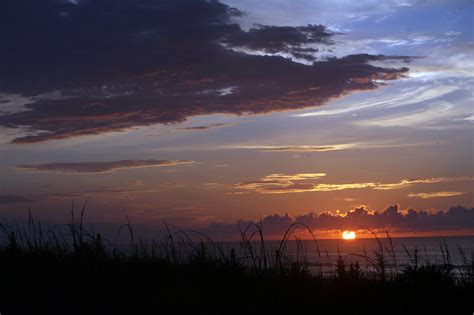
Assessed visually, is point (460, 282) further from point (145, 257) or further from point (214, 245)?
point (145, 257)

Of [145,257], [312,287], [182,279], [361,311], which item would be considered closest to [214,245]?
[145,257]

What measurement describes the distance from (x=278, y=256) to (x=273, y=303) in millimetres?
2228

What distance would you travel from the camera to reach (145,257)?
10867 mm

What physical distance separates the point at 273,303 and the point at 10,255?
5.92m

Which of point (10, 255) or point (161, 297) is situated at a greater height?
point (10, 255)

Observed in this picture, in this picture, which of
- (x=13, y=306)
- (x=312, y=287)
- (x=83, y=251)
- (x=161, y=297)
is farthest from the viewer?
(x=83, y=251)

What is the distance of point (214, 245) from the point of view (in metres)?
11.1

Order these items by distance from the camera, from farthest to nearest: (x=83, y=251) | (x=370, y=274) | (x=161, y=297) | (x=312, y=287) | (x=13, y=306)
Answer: (x=83, y=251)
(x=370, y=274)
(x=312, y=287)
(x=161, y=297)
(x=13, y=306)

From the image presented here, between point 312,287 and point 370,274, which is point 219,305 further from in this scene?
point 370,274

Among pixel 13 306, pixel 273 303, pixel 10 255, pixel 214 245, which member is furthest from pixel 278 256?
pixel 10 255

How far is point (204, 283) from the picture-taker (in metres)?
9.02

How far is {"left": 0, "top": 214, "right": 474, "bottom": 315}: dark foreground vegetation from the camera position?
302 inches

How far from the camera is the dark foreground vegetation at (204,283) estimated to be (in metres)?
7.66

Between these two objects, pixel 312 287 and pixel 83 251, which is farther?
pixel 83 251
